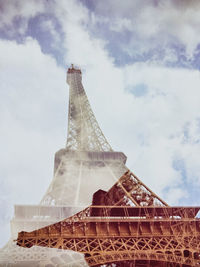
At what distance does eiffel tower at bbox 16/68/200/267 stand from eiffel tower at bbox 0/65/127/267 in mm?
516

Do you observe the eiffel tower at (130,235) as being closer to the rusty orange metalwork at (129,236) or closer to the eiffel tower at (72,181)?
the rusty orange metalwork at (129,236)

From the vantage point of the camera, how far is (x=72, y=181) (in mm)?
17438

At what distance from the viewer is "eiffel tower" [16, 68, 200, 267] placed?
10.0 m

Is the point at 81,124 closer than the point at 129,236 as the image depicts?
No

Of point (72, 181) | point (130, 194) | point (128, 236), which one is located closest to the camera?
point (128, 236)

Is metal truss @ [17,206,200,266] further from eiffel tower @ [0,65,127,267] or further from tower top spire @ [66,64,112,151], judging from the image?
tower top spire @ [66,64,112,151]

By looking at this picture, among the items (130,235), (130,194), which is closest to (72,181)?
(130,194)

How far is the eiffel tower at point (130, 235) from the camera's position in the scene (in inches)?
396

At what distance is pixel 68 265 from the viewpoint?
895cm

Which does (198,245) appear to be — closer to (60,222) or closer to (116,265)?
(116,265)

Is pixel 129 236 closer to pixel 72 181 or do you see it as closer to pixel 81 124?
pixel 72 181

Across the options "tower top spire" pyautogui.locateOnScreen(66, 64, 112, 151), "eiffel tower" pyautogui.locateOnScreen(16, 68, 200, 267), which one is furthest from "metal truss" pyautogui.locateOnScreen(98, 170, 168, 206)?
"tower top spire" pyautogui.locateOnScreen(66, 64, 112, 151)

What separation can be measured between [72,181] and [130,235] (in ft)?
23.1

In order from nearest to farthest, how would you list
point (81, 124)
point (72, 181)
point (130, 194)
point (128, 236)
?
point (128, 236)
point (130, 194)
point (72, 181)
point (81, 124)
